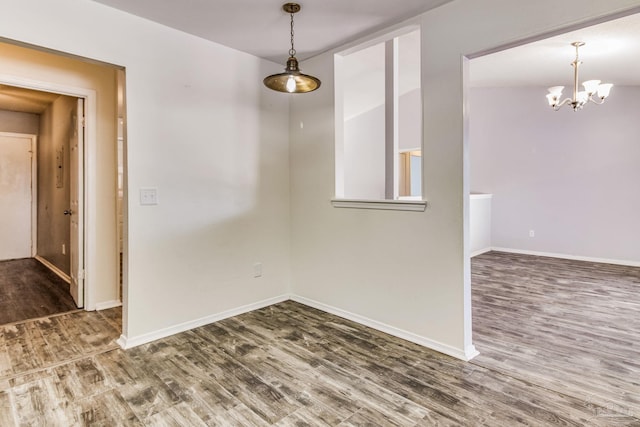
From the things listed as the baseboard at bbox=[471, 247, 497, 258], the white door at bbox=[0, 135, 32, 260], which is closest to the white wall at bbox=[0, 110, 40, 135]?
the white door at bbox=[0, 135, 32, 260]

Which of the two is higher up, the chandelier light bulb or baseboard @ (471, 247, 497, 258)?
the chandelier light bulb

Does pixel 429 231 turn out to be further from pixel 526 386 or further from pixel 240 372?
pixel 240 372

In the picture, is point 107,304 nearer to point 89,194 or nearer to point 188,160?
point 89,194

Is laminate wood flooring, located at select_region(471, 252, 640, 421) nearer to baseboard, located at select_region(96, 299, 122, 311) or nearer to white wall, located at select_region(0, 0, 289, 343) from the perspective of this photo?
white wall, located at select_region(0, 0, 289, 343)

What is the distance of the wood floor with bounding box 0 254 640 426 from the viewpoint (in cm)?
175

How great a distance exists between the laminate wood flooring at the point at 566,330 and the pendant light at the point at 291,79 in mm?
2150

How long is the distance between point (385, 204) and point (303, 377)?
1.40 m

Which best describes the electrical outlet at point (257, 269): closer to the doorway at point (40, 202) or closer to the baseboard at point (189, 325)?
the baseboard at point (189, 325)

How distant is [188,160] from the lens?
9.23ft

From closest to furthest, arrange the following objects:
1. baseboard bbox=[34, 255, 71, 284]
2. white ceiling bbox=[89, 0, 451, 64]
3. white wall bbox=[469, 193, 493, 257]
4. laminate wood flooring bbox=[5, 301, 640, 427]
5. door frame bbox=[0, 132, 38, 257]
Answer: laminate wood flooring bbox=[5, 301, 640, 427] < white ceiling bbox=[89, 0, 451, 64] < baseboard bbox=[34, 255, 71, 284] < door frame bbox=[0, 132, 38, 257] < white wall bbox=[469, 193, 493, 257]

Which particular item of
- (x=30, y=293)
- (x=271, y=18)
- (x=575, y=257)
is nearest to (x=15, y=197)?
(x=30, y=293)

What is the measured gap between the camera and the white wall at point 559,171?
5207mm

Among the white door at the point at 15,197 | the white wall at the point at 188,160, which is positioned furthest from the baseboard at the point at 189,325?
the white door at the point at 15,197

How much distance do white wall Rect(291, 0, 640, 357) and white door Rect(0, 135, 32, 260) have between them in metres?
5.27
